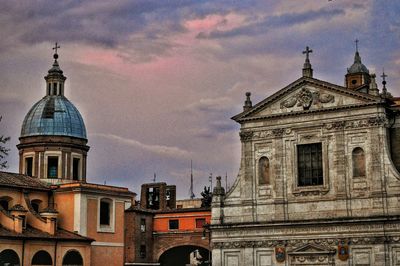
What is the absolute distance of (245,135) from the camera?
41.0 metres

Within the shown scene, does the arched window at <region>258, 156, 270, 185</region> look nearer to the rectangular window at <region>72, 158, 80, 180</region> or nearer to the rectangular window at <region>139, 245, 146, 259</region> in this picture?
the rectangular window at <region>139, 245, 146, 259</region>

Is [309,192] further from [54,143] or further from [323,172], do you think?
[54,143]

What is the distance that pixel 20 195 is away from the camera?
49.4 m

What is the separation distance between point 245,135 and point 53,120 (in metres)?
20.8

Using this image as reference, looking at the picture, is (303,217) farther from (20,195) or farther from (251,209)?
(20,195)

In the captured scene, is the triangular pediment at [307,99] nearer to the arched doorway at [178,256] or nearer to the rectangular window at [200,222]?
the rectangular window at [200,222]

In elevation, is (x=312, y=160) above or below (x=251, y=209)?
above

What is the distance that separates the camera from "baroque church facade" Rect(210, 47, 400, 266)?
3616 centimetres

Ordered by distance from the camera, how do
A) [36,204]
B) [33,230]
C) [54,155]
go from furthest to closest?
[54,155], [36,204], [33,230]

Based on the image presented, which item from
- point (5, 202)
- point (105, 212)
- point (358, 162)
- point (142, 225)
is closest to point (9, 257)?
point (5, 202)

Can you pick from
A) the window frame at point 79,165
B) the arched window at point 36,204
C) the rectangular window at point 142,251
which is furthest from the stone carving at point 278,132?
the window frame at point 79,165

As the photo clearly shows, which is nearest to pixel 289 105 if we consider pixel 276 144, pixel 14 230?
pixel 276 144

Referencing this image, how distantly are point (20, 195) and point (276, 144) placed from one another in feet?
65.2

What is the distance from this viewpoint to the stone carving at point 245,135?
134 feet
